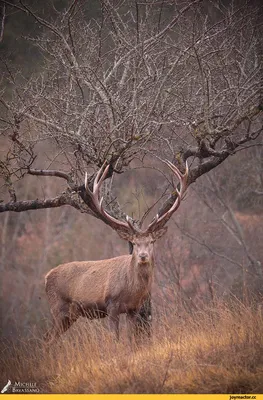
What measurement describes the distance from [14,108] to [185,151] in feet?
6.55

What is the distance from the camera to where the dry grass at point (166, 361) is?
6.18 meters

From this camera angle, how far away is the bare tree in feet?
25.8

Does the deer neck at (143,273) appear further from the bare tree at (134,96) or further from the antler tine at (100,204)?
the bare tree at (134,96)

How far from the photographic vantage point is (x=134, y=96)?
774 cm

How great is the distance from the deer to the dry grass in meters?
0.46

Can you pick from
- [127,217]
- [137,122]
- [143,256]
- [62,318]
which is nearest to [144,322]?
[143,256]

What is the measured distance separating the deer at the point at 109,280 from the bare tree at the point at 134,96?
14.8 inches

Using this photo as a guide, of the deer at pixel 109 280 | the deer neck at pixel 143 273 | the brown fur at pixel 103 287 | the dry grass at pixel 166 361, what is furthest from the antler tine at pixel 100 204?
the dry grass at pixel 166 361

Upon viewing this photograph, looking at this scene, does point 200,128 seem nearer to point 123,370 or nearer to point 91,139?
point 91,139

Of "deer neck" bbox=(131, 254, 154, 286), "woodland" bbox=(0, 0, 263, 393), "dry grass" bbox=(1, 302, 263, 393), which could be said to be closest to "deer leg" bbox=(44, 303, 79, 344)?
"woodland" bbox=(0, 0, 263, 393)

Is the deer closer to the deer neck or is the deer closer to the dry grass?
the deer neck

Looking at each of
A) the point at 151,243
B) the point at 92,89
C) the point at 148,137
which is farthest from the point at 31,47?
the point at 151,243

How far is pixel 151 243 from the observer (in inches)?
306

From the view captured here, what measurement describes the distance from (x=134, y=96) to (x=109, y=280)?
2146 millimetres
